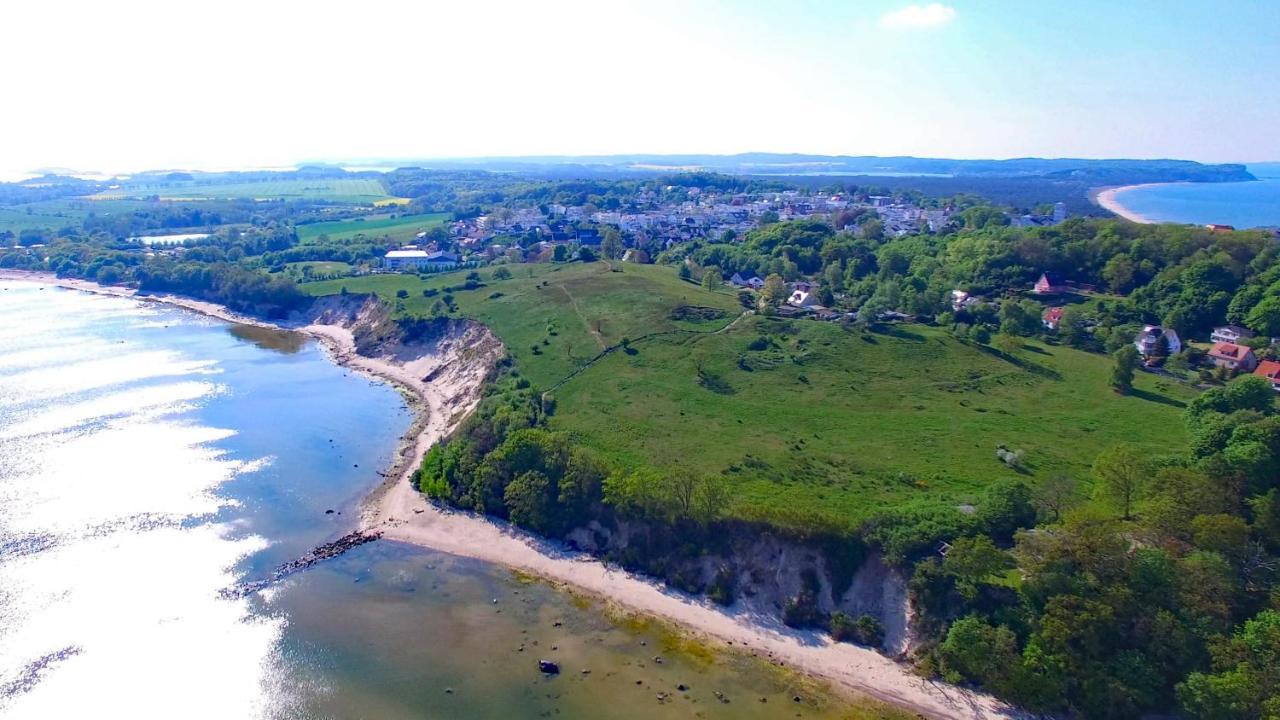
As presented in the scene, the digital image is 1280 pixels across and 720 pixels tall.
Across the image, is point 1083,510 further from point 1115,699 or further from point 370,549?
point 370,549

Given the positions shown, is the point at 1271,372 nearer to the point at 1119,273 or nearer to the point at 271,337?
the point at 1119,273

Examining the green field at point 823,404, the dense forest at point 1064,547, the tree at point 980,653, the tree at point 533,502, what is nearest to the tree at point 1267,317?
the green field at point 823,404

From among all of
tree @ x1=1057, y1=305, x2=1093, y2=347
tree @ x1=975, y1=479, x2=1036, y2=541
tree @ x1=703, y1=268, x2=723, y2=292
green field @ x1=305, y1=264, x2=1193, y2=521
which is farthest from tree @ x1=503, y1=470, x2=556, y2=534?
tree @ x1=1057, y1=305, x2=1093, y2=347

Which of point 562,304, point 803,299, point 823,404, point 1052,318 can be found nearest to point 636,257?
point 562,304

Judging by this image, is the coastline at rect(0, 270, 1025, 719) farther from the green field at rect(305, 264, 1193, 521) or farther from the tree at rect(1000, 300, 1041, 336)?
the tree at rect(1000, 300, 1041, 336)

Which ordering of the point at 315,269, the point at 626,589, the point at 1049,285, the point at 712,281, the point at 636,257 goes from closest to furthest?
the point at 626,589
the point at 1049,285
the point at 712,281
the point at 636,257
the point at 315,269
